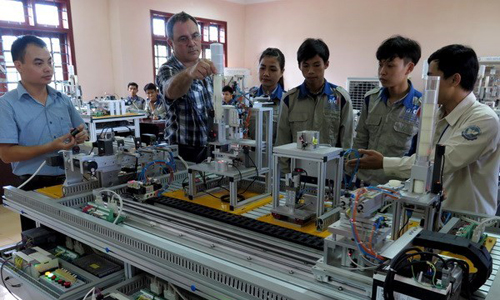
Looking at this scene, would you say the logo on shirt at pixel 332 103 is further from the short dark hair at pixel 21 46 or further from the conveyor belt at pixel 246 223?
the short dark hair at pixel 21 46

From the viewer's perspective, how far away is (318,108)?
2154 millimetres

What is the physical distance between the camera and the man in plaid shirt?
6.83 ft

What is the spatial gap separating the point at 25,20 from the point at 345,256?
25.3ft

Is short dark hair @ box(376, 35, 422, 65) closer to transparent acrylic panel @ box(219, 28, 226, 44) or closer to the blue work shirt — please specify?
the blue work shirt

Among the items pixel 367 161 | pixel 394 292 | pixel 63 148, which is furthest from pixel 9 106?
pixel 394 292

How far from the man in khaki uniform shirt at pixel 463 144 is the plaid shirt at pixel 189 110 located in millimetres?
1084

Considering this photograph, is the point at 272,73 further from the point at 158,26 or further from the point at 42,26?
the point at 158,26

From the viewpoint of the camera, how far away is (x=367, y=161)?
4.85ft

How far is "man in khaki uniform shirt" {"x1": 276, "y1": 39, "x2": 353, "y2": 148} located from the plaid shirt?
0.49 meters

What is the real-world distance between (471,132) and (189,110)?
1516 mm

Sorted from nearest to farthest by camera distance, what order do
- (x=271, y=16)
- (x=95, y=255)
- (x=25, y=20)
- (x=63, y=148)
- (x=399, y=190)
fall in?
(x=399, y=190)
(x=95, y=255)
(x=63, y=148)
(x=25, y=20)
(x=271, y=16)

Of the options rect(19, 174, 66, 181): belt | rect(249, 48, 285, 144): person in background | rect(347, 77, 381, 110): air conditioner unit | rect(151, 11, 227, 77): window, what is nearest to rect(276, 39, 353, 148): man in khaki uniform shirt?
rect(249, 48, 285, 144): person in background

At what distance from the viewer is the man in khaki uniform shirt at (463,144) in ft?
4.48

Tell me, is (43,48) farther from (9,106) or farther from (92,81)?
(92,81)
